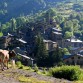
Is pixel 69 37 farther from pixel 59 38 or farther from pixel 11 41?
pixel 11 41

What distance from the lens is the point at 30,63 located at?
81.0 metres

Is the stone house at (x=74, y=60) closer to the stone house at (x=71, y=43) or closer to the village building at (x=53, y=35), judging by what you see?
the village building at (x=53, y=35)

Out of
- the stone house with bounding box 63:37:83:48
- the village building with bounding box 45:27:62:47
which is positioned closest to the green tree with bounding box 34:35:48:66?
the village building with bounding box 45:27:62:47

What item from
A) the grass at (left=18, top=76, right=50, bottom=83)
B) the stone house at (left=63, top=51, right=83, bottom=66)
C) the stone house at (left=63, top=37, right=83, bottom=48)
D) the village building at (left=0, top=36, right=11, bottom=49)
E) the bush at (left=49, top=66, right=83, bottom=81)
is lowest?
the stone house at (left=63, top=51, right=83, bottom=66)

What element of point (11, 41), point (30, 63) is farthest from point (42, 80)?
point (11, 41)

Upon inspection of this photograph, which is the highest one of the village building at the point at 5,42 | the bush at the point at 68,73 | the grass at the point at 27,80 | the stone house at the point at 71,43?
the grass at the point at 27,80

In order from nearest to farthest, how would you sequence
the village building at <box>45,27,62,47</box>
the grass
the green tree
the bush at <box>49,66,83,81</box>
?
the grass → the bush at <box>49,66,83,81</box> → the green tree → the village building at <box>45,27,62,47</box>

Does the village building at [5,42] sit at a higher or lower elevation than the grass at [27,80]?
lower

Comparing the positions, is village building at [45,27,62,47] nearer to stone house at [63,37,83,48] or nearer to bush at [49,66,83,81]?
stone house at [63,37,83,48]

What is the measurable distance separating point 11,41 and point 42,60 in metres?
23.6

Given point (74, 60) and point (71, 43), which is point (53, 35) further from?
point (74, 60)

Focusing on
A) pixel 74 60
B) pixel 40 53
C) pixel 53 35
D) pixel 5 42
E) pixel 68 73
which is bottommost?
pixel 74 60

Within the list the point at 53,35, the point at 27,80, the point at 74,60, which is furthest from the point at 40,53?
the point at 27,80

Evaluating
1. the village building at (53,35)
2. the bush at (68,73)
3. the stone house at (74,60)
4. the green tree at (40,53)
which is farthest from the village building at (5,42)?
the bush at (68,73)
